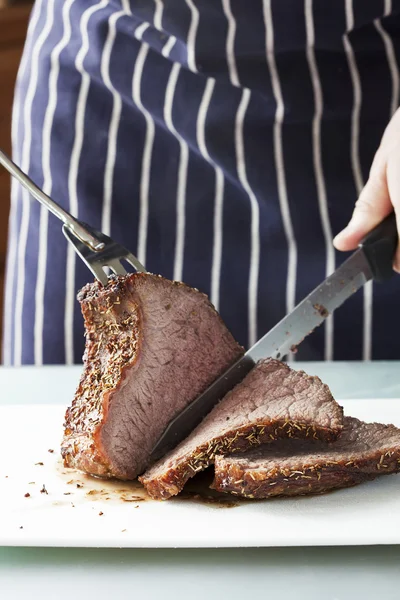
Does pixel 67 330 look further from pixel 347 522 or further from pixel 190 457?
pixel 347 522

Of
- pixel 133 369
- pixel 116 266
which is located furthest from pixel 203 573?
pixel 116 266

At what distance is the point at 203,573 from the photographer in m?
1.23

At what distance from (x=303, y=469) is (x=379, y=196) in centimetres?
81

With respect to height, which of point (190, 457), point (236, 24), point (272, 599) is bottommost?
point (272, 599)

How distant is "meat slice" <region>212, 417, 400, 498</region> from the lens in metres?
1.39

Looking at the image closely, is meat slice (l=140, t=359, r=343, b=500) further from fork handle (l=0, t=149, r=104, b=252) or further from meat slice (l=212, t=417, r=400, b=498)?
fork handle (l=0, t=149, r=104, b=252)

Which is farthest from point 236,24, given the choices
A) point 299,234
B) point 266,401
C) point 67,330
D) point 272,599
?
point 272,599

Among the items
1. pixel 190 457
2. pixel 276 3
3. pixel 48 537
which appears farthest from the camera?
pixel 276 3

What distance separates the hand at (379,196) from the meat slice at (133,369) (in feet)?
1.58

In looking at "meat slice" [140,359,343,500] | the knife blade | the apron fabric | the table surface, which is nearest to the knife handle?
the knife blade

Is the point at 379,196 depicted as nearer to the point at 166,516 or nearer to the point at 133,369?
the point at 133,369

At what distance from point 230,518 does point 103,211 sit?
4.46 ft

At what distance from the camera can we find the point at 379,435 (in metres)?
1.53

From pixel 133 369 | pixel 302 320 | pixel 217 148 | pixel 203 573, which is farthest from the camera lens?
pixel 217 148
